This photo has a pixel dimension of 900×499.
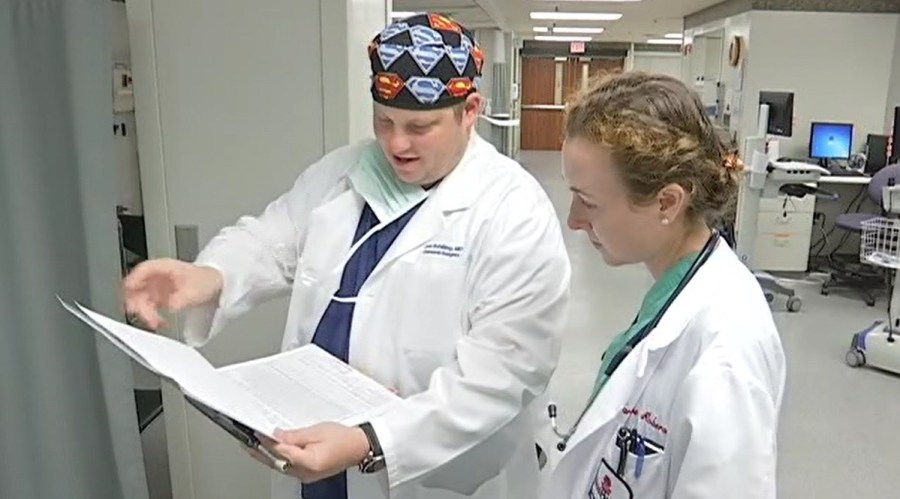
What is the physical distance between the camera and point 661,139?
3.36 ft

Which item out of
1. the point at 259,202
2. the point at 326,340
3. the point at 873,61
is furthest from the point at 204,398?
the point at 873,61

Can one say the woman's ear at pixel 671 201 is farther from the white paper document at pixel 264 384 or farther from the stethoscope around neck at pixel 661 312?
the white paper document at pixel 264 384

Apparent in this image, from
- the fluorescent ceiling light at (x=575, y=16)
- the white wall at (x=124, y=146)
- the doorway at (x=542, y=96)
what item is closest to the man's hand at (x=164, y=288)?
the white wall at (x=124, y=146)

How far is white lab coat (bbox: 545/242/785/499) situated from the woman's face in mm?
87

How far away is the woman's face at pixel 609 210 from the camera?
3.50 feet

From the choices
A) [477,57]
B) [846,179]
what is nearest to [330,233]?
[477,57]

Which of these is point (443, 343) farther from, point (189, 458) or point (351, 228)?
point (189, 458)

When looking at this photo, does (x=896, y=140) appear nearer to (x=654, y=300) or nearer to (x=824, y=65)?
(x=824, y=65)

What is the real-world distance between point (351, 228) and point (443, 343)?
1.01 ft

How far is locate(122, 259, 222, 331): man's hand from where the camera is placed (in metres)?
1.45

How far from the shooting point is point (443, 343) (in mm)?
1410

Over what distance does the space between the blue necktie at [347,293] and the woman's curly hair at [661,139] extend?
53 cm

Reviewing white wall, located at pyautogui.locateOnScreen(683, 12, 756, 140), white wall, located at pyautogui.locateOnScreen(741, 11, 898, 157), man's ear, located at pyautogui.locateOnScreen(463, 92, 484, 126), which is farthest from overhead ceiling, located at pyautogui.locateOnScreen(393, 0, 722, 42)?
man's ear, located at pyautogui.locateOnScreen(463, 92, 484, 126)

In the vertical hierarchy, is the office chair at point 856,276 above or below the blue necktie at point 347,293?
below
